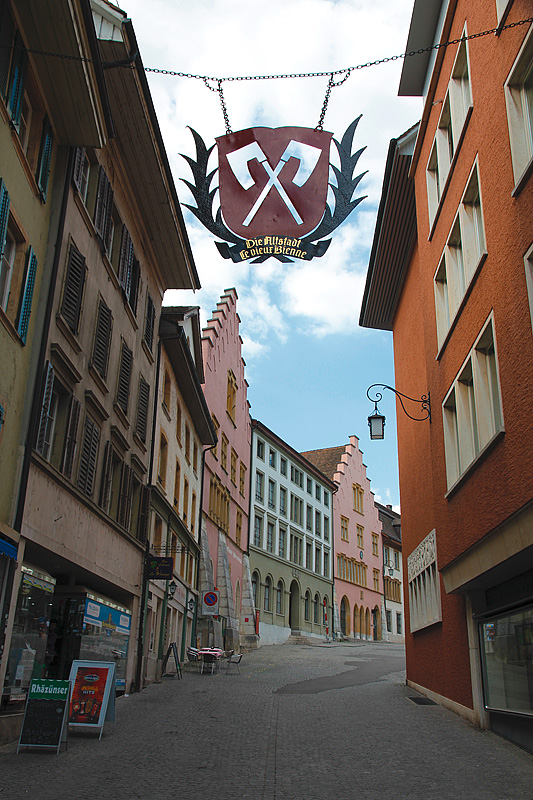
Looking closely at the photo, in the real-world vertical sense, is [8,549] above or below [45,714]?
above

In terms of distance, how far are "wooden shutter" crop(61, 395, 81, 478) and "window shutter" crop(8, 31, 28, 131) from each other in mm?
5248

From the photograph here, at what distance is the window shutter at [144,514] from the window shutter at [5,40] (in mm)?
12305

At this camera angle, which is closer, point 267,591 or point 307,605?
point 267,591

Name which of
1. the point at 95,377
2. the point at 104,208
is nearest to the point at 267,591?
the point at 95,377

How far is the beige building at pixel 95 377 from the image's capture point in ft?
40.0

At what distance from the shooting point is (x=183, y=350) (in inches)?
965

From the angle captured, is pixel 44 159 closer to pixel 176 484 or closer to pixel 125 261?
pixel 125 261

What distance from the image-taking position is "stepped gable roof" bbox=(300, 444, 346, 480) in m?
67.2

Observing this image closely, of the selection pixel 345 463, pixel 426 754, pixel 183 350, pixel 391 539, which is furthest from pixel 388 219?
pixel 391 539

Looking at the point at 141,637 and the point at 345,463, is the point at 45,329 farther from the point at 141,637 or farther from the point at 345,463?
the point at 345,463

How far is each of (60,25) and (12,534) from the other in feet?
24.3

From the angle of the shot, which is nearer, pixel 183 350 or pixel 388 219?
pixel 388 219

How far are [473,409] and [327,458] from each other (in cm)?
5677

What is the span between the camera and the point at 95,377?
52.6ft
